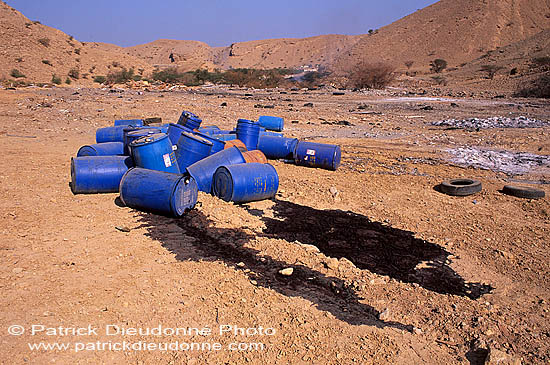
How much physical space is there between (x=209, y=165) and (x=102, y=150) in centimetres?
195

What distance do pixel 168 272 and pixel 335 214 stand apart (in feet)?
8.40

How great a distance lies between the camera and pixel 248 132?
7449 millimetres

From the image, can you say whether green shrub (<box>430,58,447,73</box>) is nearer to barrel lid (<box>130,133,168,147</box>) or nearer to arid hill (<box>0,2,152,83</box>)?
arid hill (<box>0,2,152,83</box>)

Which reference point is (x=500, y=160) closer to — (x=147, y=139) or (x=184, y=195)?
(x=184, y=195)

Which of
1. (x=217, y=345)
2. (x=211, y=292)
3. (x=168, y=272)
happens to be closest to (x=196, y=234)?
(x=168, y=272)

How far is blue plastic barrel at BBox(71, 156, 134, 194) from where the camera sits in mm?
5246

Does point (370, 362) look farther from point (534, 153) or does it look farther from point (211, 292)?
point (534, 153)

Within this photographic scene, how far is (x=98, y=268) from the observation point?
355cm

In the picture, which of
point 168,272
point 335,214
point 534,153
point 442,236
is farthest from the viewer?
point 534,153

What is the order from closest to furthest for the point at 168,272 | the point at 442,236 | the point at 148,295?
1. the point at 148,295
2. the point at 168,272
3. the point at 442,236

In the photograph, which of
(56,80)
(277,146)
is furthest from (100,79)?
(277,146)

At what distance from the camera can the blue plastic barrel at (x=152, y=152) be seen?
16.7 feet

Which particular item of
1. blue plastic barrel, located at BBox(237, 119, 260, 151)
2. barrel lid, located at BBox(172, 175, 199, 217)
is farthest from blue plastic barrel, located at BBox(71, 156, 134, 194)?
blue plastic barrel, located at BBox(237, 119, 260, 151)

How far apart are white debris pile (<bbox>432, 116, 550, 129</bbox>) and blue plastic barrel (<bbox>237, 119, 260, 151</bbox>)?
7.49 meters
